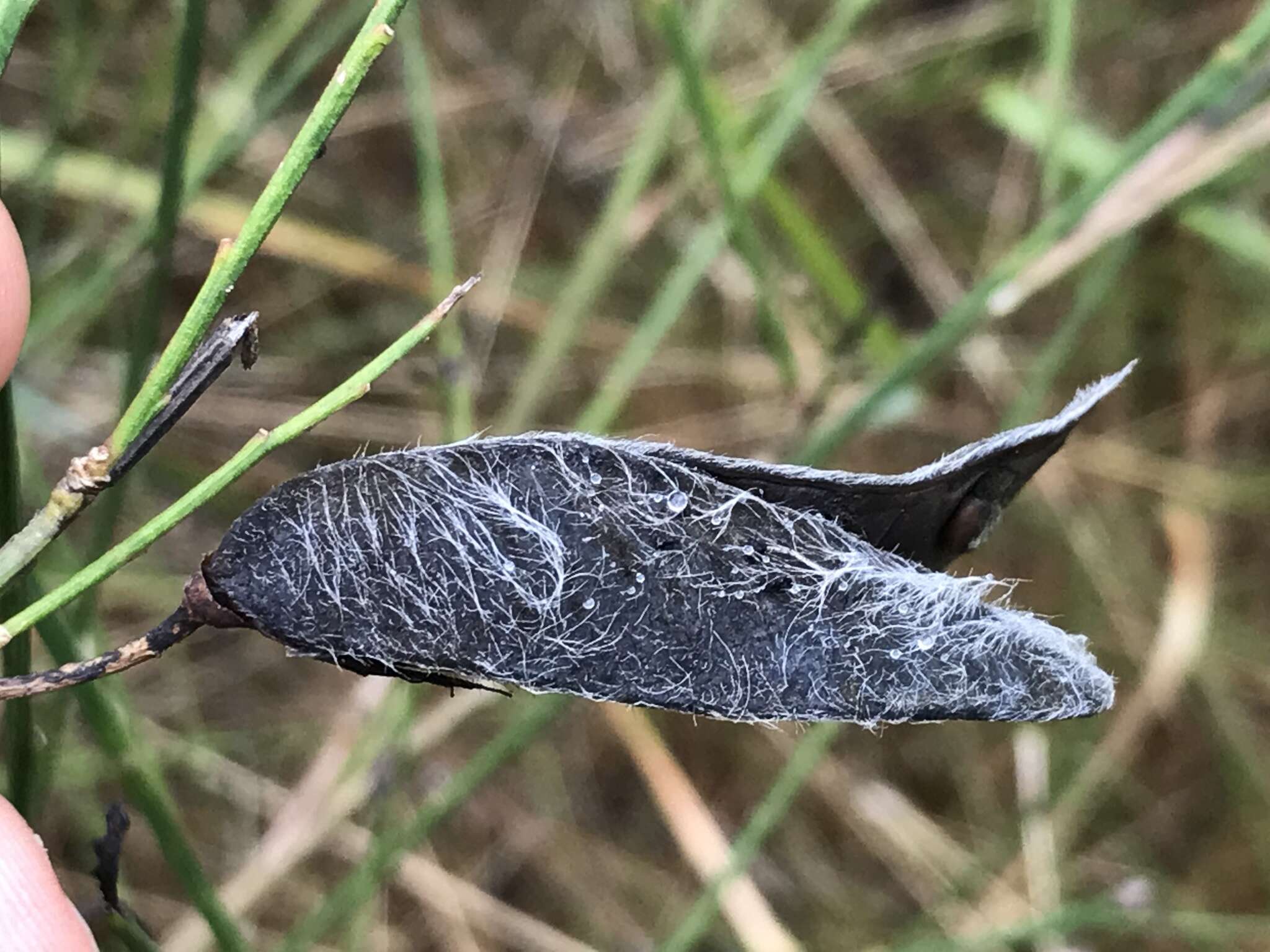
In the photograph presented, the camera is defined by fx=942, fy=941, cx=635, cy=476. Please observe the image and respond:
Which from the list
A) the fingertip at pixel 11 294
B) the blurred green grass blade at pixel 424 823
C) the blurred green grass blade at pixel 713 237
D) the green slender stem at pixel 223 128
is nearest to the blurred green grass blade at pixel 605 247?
the blurred green grass blade at pixel 713 237

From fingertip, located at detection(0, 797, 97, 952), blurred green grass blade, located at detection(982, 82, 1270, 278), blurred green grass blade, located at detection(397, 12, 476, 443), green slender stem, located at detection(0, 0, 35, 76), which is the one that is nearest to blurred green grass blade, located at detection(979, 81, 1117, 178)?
blurred green grass blade, located at detection(982, 82, 1270, 278)

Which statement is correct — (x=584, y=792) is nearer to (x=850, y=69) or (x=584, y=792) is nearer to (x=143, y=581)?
(x=143, y=581)

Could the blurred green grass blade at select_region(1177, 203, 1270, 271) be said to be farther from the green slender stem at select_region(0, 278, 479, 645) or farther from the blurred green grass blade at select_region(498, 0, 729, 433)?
the green slender stem at select_region(0, 278, 479, 645)

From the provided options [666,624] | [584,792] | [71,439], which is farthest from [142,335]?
[584,792]

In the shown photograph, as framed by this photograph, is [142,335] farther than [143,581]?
No

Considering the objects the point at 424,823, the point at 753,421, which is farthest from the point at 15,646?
the point at 753,421
